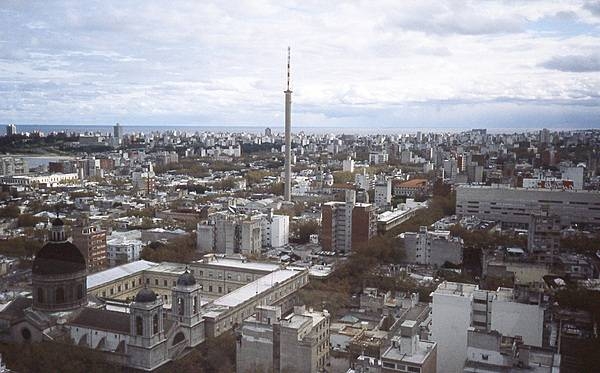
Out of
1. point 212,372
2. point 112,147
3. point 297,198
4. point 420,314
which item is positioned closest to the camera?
point 212,372

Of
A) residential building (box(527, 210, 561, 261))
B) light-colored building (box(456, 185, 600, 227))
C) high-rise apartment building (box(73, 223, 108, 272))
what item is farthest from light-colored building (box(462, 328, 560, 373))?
light-colored building (box(456, 185, 600, 227))

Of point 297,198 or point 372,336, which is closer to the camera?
point 372,336

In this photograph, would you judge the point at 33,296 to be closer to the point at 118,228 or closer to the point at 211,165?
the point at 118,228

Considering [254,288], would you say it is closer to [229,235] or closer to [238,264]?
[238,264]

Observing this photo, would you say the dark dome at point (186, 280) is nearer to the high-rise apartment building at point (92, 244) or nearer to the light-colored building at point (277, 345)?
the light-colored building at point (277, 345)

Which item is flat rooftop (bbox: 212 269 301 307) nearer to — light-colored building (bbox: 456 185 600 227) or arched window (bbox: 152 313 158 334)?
arched window (bbox: 152 313 158 334)

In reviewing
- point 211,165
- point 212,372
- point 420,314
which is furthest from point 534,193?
point 211,165

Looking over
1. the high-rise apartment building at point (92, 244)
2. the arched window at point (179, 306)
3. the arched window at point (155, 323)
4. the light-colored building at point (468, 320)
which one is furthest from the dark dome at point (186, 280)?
the high-rise apartment building at point (92, 244)
